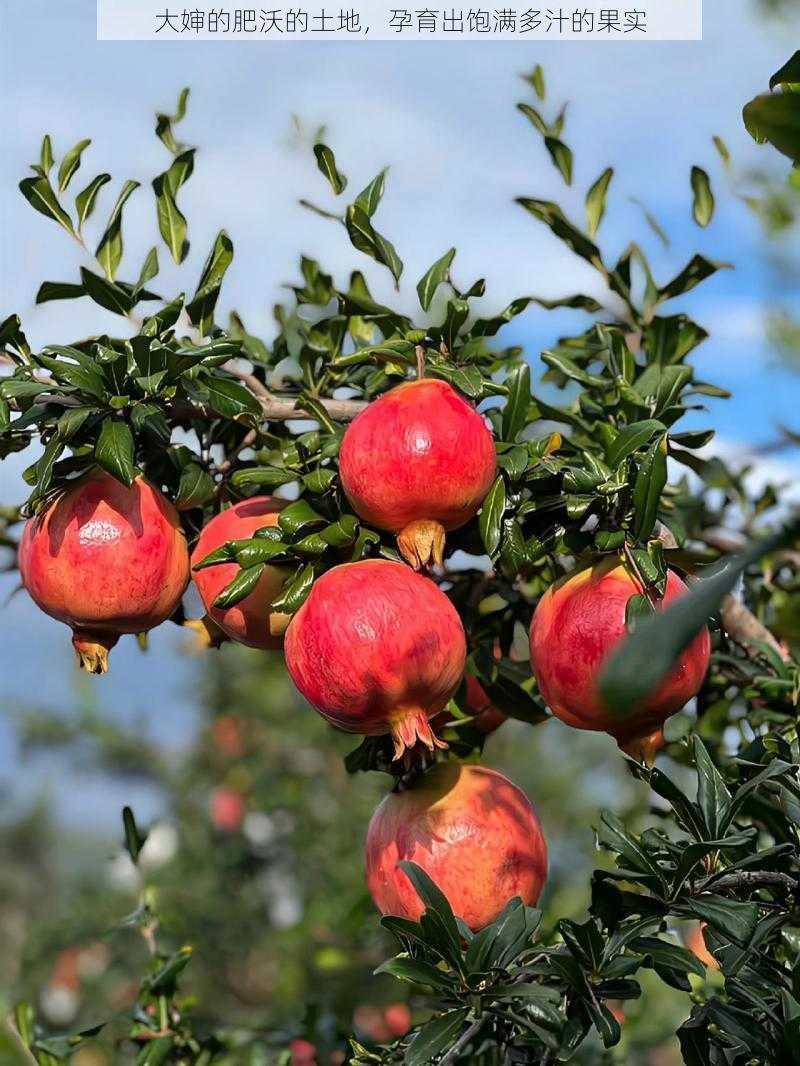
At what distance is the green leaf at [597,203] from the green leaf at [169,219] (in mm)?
404

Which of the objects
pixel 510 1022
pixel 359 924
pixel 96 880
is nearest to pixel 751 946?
pixel 510 1022

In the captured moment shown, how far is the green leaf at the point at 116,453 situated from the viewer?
0.80m

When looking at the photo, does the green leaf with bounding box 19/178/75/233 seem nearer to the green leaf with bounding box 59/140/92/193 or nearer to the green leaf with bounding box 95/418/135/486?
the green leaf with bounding box 59/140/92/193

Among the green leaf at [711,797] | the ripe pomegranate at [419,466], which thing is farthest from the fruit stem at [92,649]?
the green leaf at [711,797]

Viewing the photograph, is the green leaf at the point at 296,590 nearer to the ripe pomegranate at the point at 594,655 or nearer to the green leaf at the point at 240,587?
the green leaf at the point at 240,587

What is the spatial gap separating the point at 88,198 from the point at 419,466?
1.45 feet

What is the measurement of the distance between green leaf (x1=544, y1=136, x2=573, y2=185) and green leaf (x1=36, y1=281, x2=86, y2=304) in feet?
1.61

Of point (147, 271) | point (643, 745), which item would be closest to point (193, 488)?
point (147, 271)

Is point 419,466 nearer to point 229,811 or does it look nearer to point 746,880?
point 746,880

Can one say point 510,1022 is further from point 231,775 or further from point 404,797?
point 231,775

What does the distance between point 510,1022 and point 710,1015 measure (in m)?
0.14

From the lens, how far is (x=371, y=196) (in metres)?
0.90

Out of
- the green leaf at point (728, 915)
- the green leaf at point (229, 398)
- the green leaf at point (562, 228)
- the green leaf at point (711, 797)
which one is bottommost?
the green leaf at point (728, 915)

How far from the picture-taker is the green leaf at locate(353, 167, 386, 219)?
0.90m
